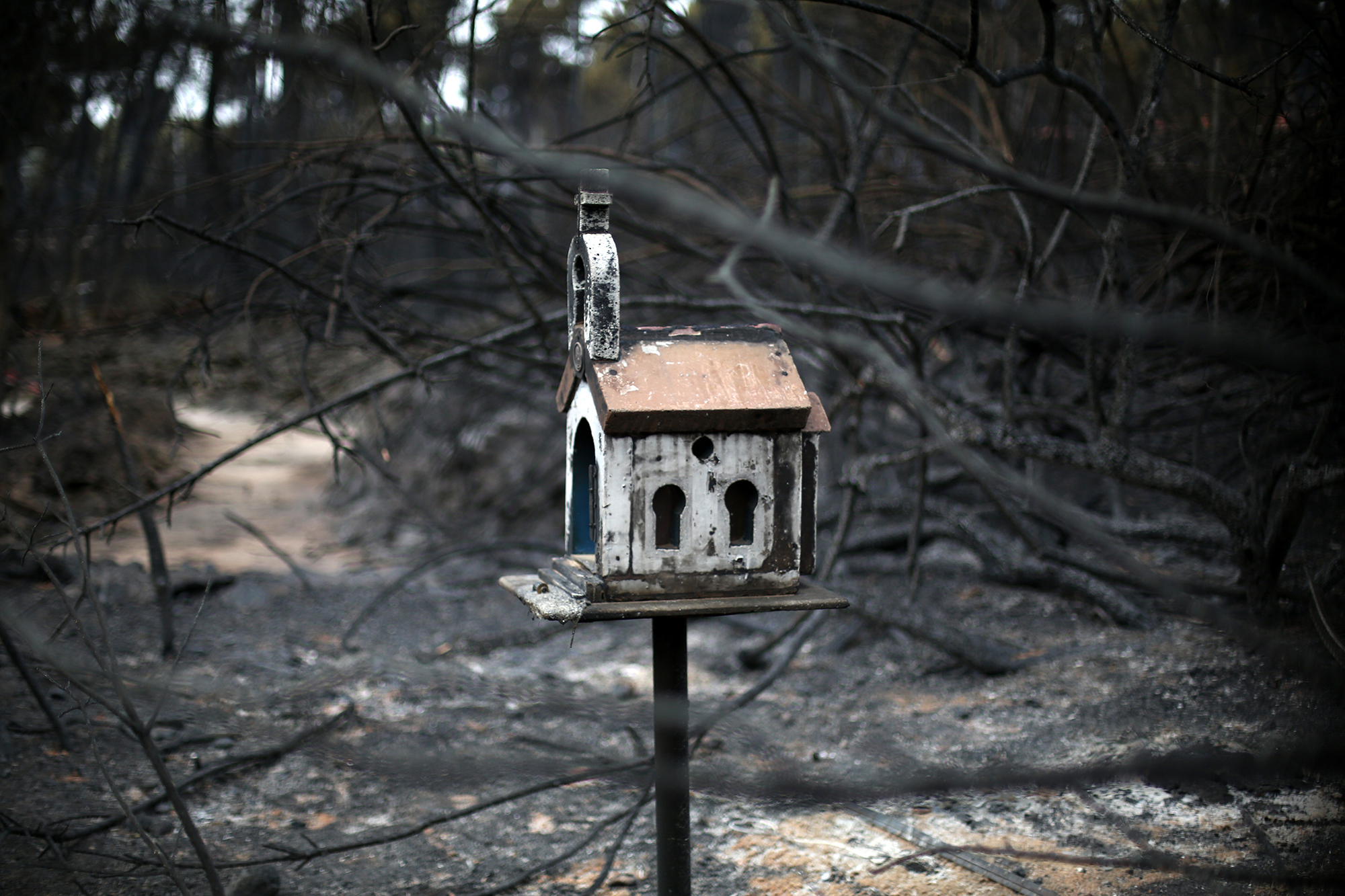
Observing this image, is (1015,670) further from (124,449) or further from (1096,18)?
(124,449)

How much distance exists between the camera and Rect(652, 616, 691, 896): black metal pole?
2.42 m

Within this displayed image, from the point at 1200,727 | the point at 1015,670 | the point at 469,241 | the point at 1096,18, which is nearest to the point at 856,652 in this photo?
the point at 1015,670

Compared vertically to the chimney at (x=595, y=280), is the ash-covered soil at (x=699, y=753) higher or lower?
lower

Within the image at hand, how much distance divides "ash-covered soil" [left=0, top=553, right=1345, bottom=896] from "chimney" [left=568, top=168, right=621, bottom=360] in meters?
1.01

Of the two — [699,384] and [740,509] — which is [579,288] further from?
[740,509]

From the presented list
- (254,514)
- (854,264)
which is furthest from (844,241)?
(254,514)

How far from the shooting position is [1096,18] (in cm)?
495

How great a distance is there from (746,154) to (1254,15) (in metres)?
3.89

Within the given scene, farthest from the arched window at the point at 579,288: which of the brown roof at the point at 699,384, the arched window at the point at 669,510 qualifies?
the arched window at the point at 669,510

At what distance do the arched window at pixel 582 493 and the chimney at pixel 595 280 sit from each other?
8.8 inches

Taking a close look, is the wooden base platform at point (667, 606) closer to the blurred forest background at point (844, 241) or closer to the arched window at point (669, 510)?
the arched window at point (669, 510)

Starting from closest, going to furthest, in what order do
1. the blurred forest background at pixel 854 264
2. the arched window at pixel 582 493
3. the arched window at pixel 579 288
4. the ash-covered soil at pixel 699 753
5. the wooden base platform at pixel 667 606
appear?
the wooden base platform at pixel 667 606
the arched window at pixel 579 288
the arched window at pixel 582 493
the ash-covered soil at pixel 699 753
the blurred forest background at pixel 854 264

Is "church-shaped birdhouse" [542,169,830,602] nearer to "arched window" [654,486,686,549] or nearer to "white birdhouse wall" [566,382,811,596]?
"white birdhouse wall" [566,382,811,596]

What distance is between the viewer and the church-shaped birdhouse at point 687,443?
2232 mm
